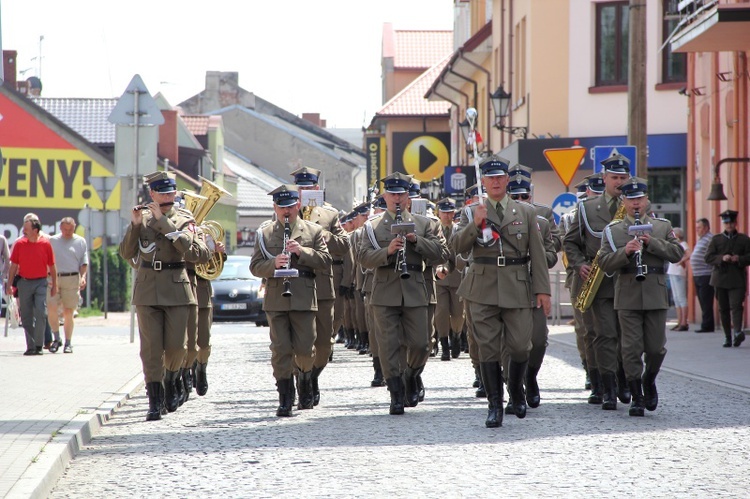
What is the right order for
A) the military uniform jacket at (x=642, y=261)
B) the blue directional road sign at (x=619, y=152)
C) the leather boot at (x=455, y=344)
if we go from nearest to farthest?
1. the military uniform jacket at (x=642, y=261)
2. the blue directional road sign at (x=619, y=152)
3. the leather boot at (x=455, y=344)

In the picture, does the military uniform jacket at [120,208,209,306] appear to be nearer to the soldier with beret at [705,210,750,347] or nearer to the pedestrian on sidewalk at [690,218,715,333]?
the soldier with beret at [705,210,750,347]

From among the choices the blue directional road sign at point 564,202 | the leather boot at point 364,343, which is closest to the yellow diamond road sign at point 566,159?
the blue directional road sign at point 564,202

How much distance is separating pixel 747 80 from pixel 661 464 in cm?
1536

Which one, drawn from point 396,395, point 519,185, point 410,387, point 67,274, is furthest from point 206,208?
point 67,274

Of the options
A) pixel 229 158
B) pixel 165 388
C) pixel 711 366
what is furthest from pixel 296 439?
pixel 229 158

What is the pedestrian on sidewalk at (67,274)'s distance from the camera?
20.5m

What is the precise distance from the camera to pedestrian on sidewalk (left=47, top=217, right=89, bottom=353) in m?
20.5

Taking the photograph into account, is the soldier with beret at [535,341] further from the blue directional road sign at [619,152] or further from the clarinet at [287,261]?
the blue directional road sign at [619,152]

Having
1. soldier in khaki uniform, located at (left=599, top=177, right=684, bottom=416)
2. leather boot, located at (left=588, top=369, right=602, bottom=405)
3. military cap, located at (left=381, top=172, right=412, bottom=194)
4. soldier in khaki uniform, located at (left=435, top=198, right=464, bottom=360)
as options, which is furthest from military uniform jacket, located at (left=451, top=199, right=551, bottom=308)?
soldier in khaki uniform, located at (left=435, top=198, right=464, bottom=360)

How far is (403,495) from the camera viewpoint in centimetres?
763

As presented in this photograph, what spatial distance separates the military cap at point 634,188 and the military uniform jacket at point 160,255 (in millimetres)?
3627

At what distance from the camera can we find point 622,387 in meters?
11.9

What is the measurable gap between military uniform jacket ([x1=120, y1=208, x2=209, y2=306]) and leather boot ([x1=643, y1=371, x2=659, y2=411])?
386 centimetres

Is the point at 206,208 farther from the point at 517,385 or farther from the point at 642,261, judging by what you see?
the point at 642,261
